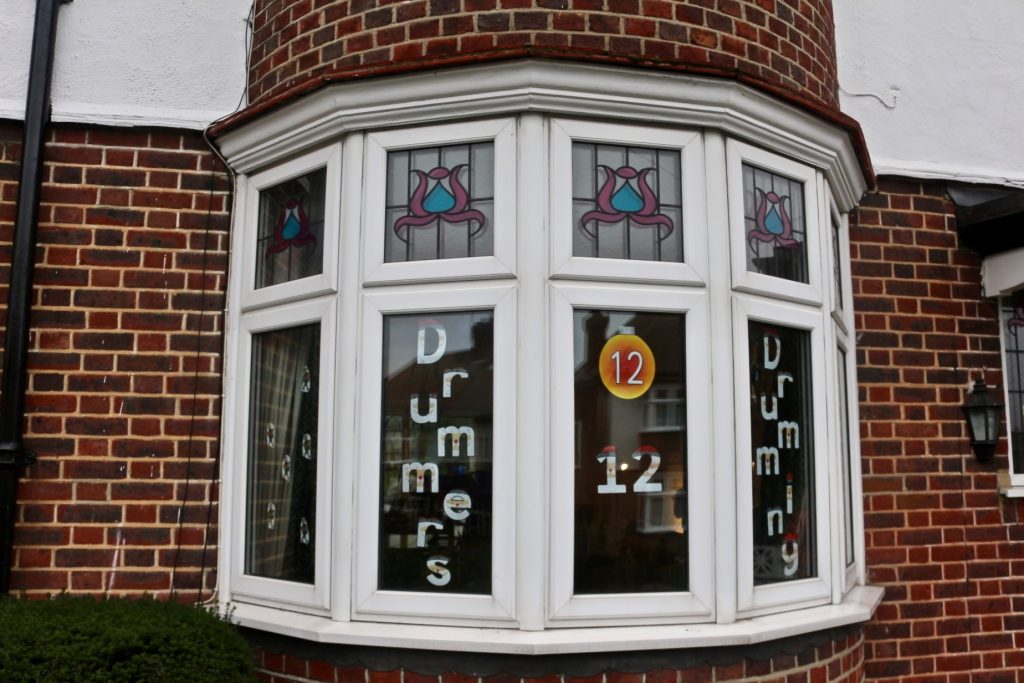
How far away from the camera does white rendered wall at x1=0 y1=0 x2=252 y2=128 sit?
4426mm

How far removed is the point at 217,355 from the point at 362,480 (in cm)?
Answer: 107

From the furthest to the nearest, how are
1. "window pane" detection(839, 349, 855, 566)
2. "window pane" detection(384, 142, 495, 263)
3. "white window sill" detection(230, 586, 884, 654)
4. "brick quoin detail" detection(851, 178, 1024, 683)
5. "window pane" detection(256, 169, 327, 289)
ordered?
"brick quoin detail" detection(851, 178, 1024, 683)
"window pane" detection(839, 349, 855, 566)
"window pane" detection(256, 169, 327, 289)
"window pane" detection(384, 142, 495, 263)
"white window sill" detection(230, 586, 884, 654)

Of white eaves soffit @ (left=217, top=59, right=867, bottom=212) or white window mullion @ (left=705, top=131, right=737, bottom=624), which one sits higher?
white eaves soffit @ (left=217, top=59, right=867, bottom=212)

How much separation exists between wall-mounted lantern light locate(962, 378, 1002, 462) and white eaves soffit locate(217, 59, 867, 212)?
1794mm

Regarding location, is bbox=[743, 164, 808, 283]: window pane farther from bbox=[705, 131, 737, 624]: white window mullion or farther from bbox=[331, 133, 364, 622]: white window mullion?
bbox=[331, 133, 364, 622]: white window mullion

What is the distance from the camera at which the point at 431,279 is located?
12.1 feet

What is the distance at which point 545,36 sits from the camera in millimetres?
3770

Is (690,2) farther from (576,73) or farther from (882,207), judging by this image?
(882,207)

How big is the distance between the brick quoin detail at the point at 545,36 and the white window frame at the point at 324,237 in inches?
13.5

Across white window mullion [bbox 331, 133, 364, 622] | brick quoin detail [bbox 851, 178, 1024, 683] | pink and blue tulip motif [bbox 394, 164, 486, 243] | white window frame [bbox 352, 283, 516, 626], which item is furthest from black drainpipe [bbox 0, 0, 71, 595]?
brick quoin detail [bbox 851, 178, 1024, 683]

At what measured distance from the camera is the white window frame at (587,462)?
11.5ft

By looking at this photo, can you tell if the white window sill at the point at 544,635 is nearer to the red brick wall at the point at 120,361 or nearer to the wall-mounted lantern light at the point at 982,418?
the red brick wall at the point at 120,361

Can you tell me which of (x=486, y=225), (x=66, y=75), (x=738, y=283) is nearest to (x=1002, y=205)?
(x=738, y=283)

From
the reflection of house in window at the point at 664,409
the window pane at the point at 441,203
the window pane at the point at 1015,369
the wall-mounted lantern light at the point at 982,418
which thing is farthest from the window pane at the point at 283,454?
the window pane at the point at 1015,369
